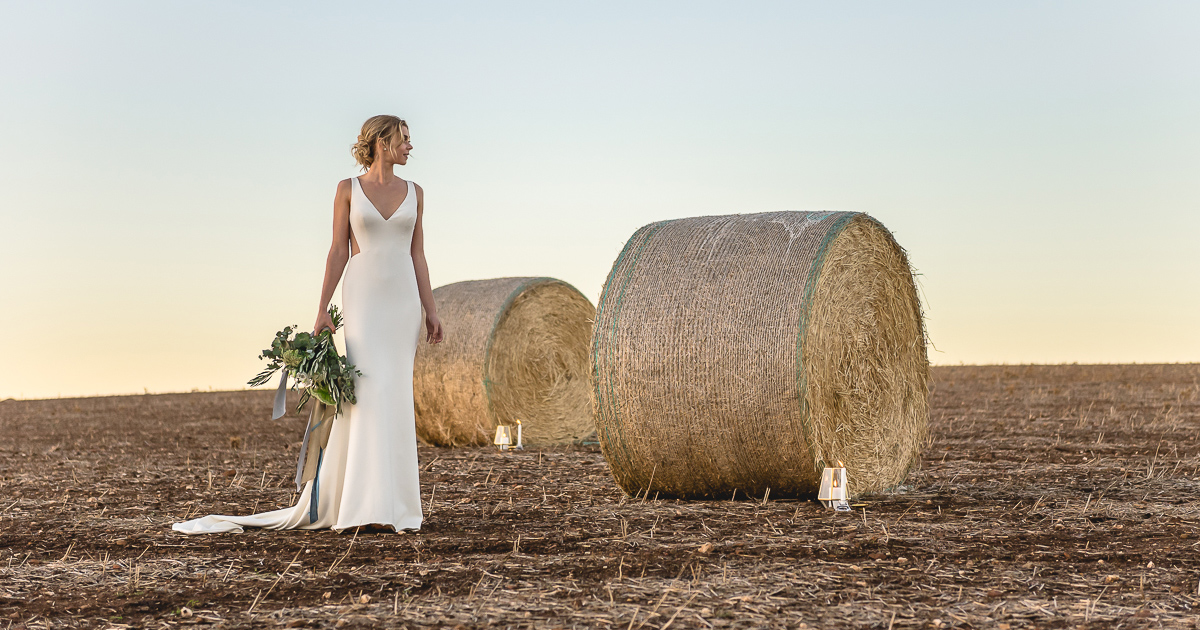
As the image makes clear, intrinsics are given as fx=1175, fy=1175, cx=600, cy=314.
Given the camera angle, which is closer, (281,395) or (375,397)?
(375,397)

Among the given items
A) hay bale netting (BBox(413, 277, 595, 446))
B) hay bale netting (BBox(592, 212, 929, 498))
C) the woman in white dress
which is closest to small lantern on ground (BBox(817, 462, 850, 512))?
hay bale netting (BBox(592, 212, 929, 498))

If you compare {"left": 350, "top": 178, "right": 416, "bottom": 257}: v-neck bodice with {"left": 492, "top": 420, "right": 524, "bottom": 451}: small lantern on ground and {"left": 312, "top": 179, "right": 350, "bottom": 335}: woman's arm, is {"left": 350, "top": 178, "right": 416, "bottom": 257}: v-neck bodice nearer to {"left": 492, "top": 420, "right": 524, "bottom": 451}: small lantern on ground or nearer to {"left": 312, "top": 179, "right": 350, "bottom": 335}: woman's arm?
{"left": 312, "top": 179, "right": 350, "bottom": 335}: woman's arm

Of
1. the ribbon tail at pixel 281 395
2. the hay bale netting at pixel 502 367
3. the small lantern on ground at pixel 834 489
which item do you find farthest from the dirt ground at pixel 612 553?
the hay bale netting at pixel 502 367

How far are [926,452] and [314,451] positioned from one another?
21.1 ft

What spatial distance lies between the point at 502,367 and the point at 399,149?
6.28m

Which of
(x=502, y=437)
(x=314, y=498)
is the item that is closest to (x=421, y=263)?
(x=314, y=498)

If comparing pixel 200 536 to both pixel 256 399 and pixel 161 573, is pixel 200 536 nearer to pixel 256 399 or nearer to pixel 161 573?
pixel 161 573

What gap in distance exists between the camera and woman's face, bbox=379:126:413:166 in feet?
21.5

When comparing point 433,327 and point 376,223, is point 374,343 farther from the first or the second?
point 376,223

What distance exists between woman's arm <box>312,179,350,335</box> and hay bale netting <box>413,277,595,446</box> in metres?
5.86

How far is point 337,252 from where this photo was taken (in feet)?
21.6

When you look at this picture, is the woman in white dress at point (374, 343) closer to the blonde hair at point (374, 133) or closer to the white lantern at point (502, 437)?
the blonde hair at point (374, 133)

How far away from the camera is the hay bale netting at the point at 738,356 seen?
718 centimetres

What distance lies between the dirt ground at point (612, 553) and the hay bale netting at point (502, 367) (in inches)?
76.3
